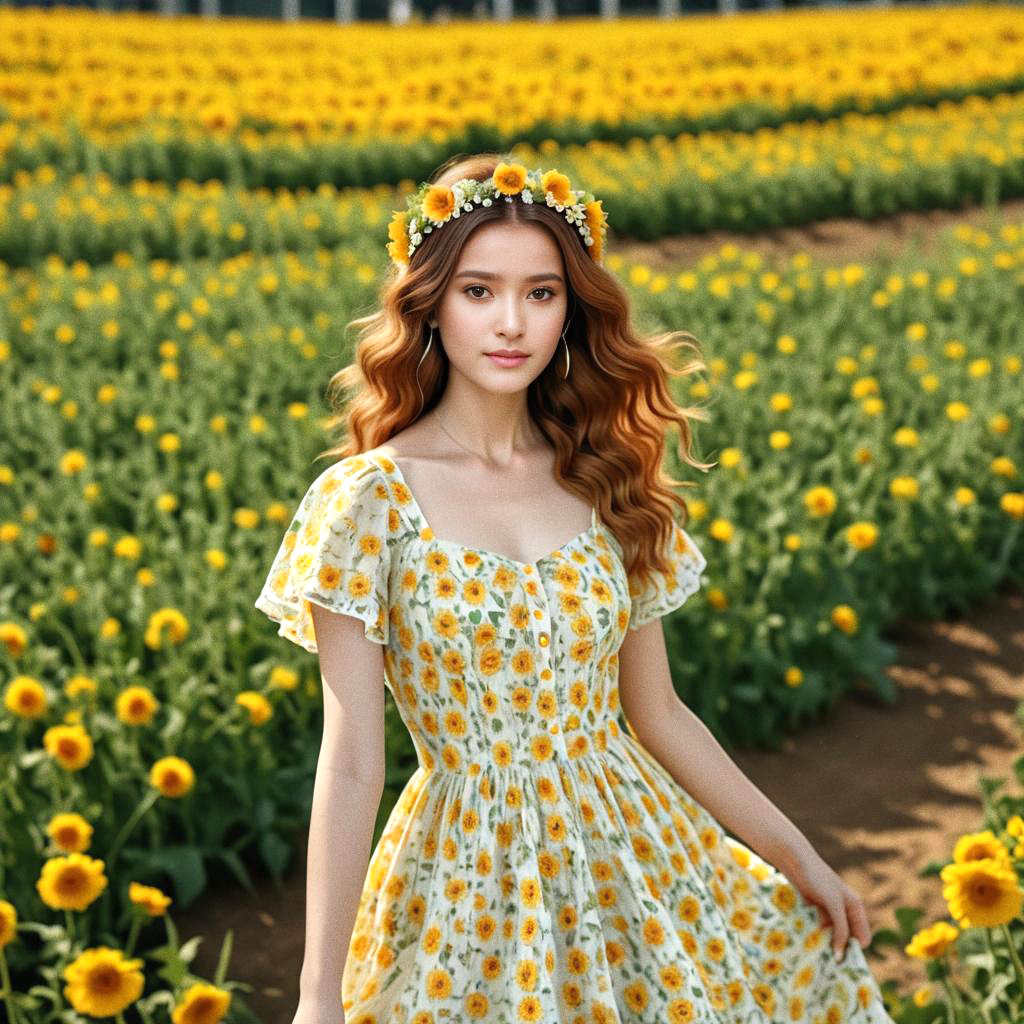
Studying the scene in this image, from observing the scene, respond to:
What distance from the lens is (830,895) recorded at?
1.82 metres

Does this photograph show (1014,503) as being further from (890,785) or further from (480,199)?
(480,199)

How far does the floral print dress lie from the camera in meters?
1.59

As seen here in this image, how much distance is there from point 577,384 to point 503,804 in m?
0.55

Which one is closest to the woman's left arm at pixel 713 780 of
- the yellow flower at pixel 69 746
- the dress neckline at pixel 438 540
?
the dress neckline at pixel 438 540

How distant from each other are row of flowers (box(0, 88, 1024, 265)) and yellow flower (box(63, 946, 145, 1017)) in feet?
19.1

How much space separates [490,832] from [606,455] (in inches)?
19.8

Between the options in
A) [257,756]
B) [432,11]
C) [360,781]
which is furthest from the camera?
[432,11]

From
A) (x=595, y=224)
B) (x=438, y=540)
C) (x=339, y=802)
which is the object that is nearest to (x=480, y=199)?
(x=595, y=224)

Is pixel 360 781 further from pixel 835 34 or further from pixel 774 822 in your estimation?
pixel 835 34

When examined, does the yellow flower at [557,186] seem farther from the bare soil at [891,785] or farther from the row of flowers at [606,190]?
the row of flowers at [606,190]

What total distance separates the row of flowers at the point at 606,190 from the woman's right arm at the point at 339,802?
6.15 m

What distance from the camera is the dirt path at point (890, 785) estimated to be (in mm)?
2887

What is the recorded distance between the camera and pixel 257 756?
3.05 metres

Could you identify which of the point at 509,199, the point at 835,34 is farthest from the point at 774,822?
the point at 835,34
